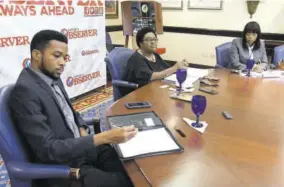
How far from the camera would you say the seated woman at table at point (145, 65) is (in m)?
2.23

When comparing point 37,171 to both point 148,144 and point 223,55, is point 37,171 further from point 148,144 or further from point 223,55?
point 223,55

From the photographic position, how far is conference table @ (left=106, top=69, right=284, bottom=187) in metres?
0.90

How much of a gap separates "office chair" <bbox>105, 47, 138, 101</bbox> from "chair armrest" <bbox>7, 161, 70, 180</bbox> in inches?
50.2

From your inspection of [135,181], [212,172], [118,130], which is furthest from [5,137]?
[212,172]

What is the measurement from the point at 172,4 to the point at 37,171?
481 cm

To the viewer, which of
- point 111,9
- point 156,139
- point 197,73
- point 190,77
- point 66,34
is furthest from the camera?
point 111,9

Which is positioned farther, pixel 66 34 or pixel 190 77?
pixel 66 34

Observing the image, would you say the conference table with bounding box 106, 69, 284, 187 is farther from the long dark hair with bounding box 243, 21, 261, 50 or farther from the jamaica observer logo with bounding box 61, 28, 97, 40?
the jamaica observer logo with bounding box 61, 28, 97, 40

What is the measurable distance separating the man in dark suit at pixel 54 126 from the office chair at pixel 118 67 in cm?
89

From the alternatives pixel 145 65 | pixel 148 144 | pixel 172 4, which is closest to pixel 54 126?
pixel 148 144

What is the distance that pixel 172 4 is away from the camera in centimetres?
529

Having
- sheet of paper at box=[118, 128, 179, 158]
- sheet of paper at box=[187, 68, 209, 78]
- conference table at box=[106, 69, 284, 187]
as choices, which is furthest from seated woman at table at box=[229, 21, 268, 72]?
sheet of paper at box=[118, 128, 179, 158]

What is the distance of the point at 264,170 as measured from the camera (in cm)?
95

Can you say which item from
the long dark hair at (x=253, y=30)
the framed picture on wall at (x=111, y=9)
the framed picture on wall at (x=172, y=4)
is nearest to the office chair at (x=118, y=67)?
the long dark hair at (x=253, y=30)
